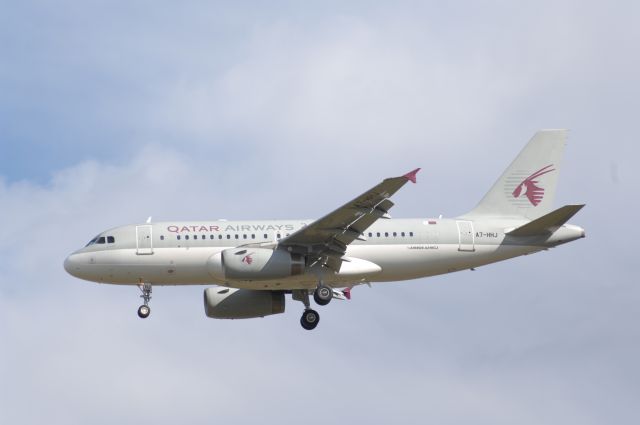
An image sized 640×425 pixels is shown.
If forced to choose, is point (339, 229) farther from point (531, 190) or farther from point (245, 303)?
point (531, 190)

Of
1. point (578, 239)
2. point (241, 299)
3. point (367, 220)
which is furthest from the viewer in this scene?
point (241, 299)

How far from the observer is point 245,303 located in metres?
48.8

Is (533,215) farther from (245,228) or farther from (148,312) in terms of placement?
(148,312)

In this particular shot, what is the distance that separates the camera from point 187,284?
4556cm

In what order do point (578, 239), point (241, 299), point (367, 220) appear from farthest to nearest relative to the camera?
point (241, 299)
point (578, 239)
point (367, 220)

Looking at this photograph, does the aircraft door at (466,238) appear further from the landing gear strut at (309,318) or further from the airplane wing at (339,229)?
the landing gear strut at (309,318)

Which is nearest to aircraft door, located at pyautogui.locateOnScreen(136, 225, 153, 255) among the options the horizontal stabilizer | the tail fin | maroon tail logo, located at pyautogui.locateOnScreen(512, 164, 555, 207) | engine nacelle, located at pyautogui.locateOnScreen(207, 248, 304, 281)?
engine nacelle, located at pyautogui.locateOnScreen(207, 248, 304, 281)

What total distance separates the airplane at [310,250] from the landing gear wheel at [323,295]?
4cm

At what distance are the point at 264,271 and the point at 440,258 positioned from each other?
6865mm

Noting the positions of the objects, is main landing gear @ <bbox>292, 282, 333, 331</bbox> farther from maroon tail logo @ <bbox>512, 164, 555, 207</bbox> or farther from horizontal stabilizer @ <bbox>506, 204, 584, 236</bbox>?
maroon tail logo @ <bbox>512, 164, 555, 207</bbox>

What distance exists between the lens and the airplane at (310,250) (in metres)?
43.6

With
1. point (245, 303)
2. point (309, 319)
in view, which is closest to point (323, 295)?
point (309, 319)

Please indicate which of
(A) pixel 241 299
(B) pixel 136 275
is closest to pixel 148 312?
(B) pixel 136 275

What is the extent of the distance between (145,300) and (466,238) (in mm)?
12445
